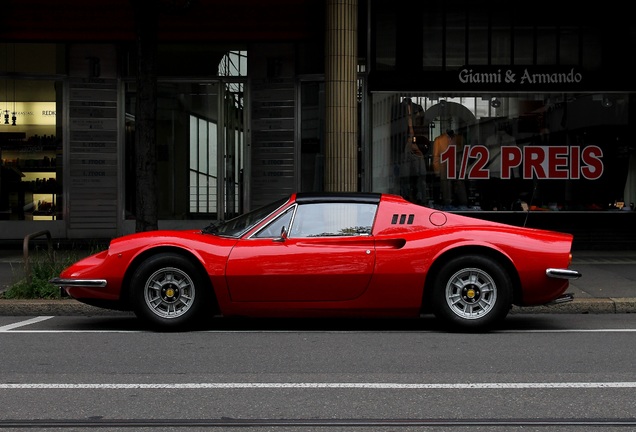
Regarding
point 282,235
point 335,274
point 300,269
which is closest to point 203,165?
A: point 282,235

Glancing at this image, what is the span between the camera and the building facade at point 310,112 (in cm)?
1606

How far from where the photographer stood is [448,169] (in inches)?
642

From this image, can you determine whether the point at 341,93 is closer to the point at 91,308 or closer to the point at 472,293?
the point at 91,308

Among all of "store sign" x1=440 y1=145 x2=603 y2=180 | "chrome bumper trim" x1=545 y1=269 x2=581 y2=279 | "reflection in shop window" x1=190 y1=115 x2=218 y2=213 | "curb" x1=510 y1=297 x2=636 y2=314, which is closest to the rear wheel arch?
"chrome bumper trim" x1=545 y1=269 x2=581 y2=279

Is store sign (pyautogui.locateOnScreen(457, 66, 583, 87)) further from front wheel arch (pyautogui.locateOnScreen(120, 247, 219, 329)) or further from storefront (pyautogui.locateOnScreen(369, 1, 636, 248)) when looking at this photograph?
front wheel arch (pyautogui.locateOnScreen(120, 247, 219, 329))

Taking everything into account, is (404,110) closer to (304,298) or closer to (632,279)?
(632,279)

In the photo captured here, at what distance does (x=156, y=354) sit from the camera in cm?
727

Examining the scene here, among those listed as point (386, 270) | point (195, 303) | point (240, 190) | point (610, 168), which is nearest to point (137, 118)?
point (195, 303)

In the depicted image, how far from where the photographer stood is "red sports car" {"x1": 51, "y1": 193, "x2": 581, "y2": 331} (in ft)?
27.0

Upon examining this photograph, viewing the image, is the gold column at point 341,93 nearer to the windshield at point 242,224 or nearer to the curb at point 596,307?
the curb at point 596,307

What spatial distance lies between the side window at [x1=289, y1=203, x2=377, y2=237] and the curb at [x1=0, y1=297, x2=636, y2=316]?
7.26 ft

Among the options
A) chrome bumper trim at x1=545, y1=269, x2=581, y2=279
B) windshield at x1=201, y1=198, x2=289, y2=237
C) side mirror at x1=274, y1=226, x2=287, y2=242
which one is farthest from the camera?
windshield at x1=201, y1=198, x2=289, y2=237

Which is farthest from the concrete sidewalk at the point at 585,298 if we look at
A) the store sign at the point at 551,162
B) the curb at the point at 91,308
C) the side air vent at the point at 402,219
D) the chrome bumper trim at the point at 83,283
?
the store sign at the point at 551,162

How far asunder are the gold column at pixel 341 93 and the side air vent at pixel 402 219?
20.1 ft
